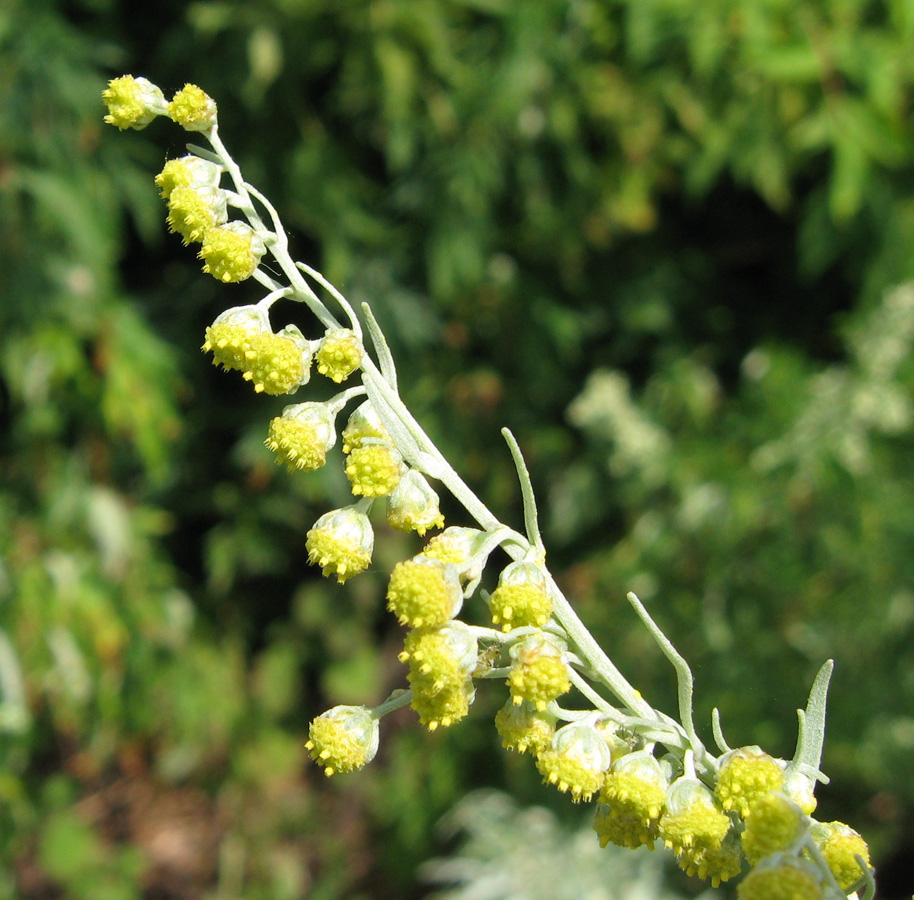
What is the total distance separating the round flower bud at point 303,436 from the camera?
2.62 ft

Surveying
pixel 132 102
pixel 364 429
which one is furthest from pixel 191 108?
pixel 364 429

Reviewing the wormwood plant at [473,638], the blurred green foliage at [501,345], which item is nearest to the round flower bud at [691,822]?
the wormwood plant at [473,638]

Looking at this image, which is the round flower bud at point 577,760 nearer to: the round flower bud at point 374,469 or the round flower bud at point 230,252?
the round flower bud at point 374,469

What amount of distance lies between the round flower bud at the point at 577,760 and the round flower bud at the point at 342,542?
21 cm

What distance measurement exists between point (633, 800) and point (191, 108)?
66 cm

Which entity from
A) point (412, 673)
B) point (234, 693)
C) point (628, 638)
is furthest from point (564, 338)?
point (412, 673)

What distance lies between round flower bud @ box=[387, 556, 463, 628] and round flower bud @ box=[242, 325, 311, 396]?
0.18m

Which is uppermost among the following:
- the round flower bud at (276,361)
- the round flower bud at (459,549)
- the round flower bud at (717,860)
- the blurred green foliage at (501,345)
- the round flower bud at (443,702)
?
the round flower bud at (276,361)

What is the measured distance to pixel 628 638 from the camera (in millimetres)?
2387

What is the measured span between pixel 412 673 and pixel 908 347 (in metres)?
1.76

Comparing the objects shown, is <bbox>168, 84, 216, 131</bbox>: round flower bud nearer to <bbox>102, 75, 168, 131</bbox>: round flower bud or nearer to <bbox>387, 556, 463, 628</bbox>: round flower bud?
<bbox>102, 75, 168, 131</bbox>: round flower bud

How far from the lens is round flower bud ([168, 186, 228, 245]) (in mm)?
796

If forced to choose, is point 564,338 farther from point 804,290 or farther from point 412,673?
point 412,673

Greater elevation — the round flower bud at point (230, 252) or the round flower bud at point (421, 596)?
the round flower bud at point (230, 252)
